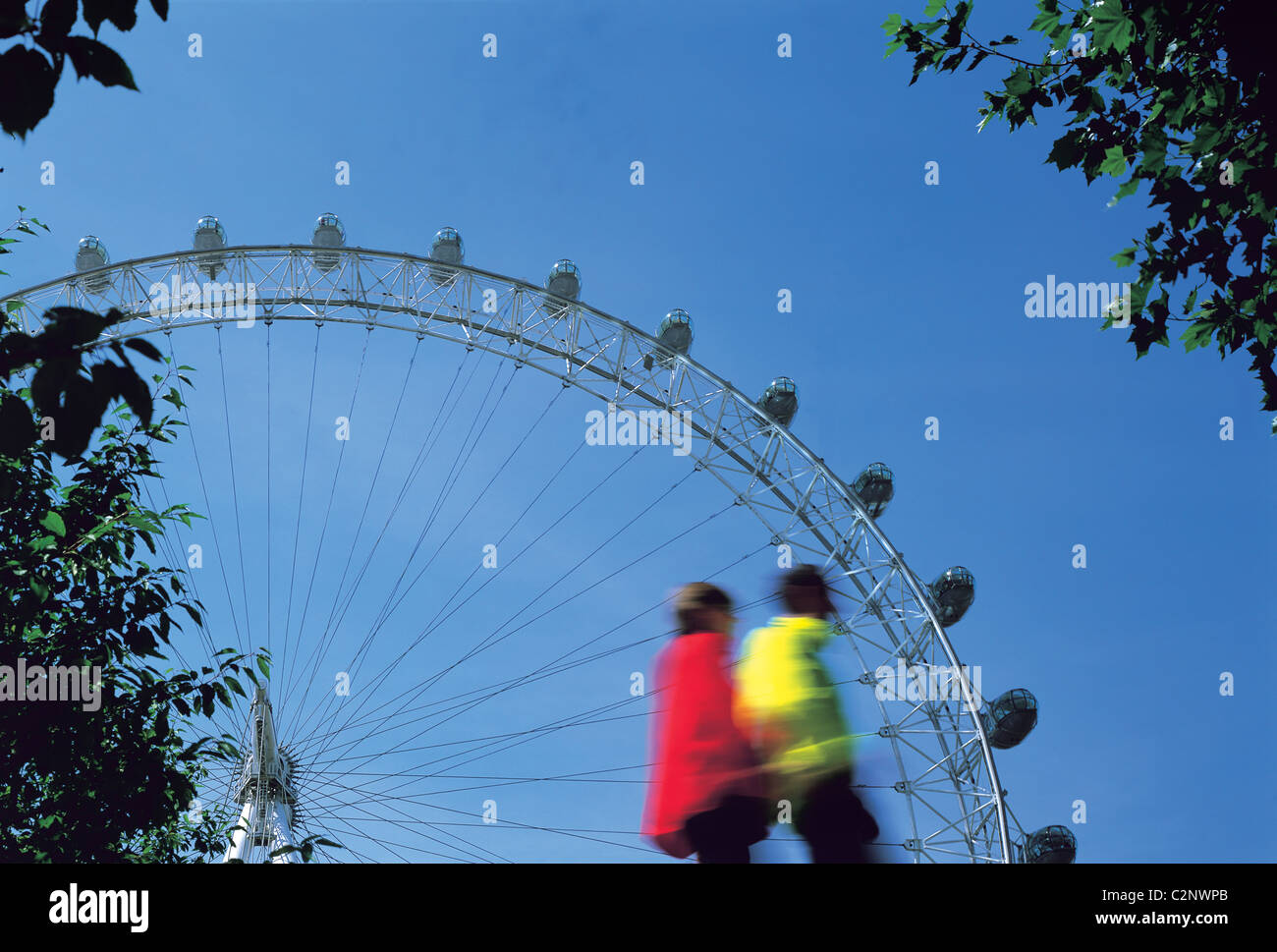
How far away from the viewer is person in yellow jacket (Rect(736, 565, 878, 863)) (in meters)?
4.55

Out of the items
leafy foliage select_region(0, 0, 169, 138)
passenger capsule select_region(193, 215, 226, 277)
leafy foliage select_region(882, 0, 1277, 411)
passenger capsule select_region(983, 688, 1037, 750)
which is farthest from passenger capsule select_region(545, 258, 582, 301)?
leafy foliage select_region(0, 0, 169, 138)

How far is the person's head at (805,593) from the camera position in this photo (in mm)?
5039

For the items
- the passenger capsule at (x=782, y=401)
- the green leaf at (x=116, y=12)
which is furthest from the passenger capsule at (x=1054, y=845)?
the green leaf at (x=116, y=12)

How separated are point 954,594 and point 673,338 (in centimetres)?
894

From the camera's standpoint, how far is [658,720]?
4.58 meters

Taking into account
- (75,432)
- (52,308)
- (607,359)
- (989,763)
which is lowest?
(989,763)

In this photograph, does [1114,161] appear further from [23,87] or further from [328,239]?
[328,239]

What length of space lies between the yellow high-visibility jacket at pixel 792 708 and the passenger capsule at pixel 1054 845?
818 inches

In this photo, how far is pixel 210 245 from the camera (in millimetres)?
27250

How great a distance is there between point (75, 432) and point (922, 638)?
2439cm

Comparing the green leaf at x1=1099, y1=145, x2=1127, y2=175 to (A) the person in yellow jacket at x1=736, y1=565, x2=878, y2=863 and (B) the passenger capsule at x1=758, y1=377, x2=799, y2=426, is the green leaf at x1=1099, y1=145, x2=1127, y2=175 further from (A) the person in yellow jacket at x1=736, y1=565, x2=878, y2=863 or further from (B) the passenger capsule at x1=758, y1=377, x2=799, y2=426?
(B) the passenger capsule at x1=758, y1=377, x2=799, y2=426

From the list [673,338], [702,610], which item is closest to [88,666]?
[702,610]
